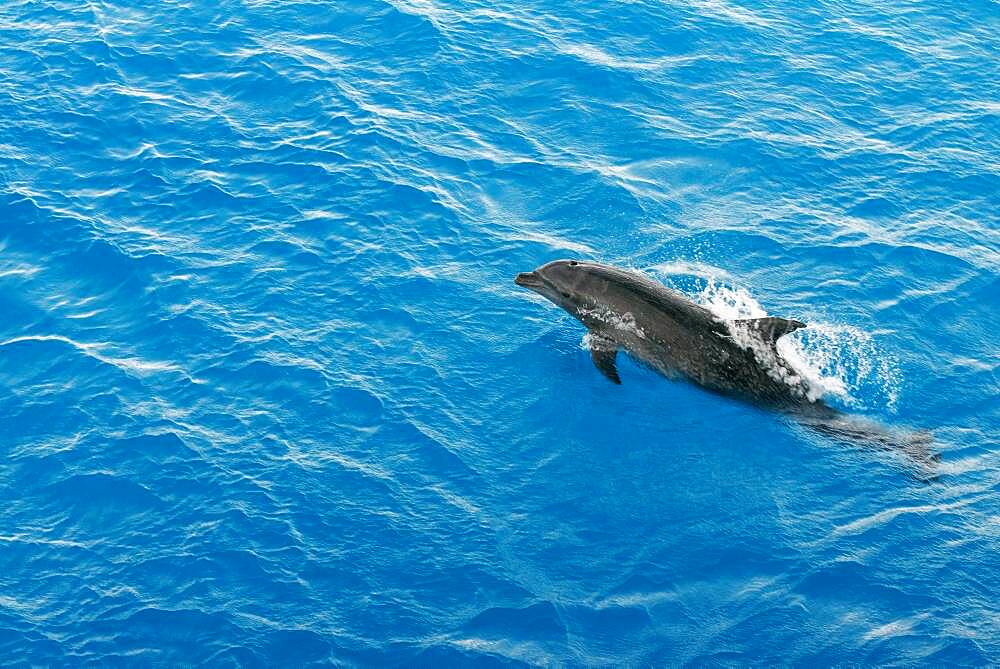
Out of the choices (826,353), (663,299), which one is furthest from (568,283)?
(826,353)

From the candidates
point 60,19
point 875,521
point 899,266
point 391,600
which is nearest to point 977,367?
point 899,266

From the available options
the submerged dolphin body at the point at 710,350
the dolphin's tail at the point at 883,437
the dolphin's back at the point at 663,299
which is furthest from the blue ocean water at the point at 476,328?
the dolphin's back at the point at 663,299

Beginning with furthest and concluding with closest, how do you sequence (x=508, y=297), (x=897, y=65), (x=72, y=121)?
1. (x=897, y=65)
2. (x=72, y=121)
3. (x=508, y=297)

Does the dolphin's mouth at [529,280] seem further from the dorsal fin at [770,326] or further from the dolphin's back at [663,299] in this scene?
the dorsal fin at [770,326]

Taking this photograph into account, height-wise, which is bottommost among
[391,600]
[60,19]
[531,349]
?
[391,600]

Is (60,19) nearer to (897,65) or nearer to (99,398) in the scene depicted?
(99,398)

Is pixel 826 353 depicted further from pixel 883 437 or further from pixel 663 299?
pixel 663 299

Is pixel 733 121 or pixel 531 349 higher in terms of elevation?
pixel 733 121
